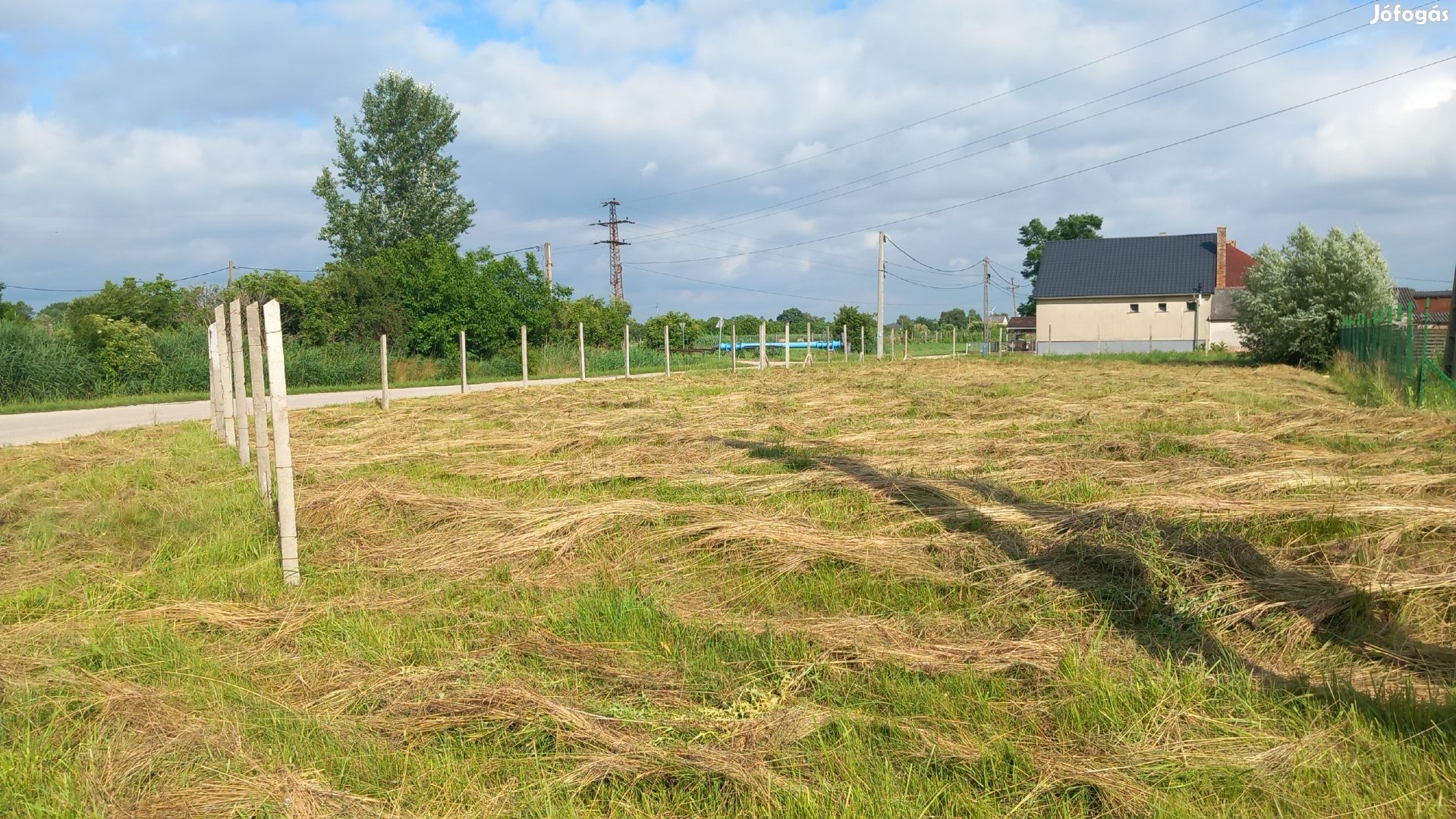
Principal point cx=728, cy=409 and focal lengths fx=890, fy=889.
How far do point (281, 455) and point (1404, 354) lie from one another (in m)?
18.0

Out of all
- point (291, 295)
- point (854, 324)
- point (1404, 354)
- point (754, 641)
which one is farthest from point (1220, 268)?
point (754, 641)

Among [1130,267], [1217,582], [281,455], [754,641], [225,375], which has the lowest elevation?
[754,641]

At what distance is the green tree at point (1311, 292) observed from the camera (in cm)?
2780

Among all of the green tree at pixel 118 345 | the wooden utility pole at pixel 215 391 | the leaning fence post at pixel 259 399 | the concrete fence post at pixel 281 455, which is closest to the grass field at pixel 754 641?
the concrete fence post at pixel 281 455

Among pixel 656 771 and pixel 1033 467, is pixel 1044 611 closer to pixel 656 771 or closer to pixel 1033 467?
pixel 656 771

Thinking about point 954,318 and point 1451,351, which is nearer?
point 1451,351

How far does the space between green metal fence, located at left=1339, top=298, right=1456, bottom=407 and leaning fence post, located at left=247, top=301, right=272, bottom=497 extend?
9.90 metres

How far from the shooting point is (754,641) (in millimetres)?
3922

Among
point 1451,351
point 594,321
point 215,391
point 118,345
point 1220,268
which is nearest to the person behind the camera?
point 1451,351

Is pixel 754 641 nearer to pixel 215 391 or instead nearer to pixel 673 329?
pixel 215 391

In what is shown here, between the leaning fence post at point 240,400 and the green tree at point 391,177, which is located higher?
the green tree at point 391,177

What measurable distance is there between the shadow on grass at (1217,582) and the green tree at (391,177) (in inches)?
1748

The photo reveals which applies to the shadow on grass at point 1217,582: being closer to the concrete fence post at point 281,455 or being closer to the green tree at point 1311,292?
the concrete fence post at point 281,455

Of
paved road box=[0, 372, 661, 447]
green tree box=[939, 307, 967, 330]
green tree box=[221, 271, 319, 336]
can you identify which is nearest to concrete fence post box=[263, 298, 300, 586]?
paved road box=[0, 372, 661, 447]
